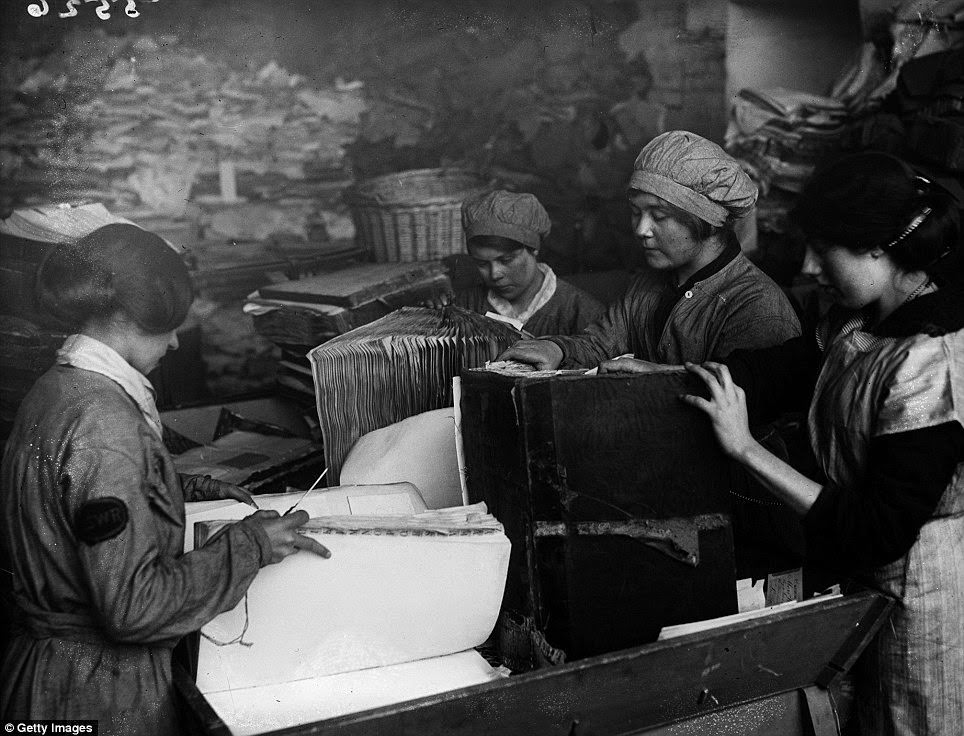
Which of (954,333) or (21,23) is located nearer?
(954,333)

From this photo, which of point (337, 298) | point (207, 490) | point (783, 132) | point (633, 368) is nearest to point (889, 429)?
point (633, 368)

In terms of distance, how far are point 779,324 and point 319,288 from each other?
5.34 feet

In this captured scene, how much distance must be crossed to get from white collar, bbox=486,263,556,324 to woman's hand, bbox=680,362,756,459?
144 centimetres

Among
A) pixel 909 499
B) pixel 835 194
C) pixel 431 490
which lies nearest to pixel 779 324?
pixel 835 194

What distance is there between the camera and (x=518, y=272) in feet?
10.9

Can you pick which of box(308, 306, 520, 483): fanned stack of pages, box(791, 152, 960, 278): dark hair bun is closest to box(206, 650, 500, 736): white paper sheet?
box(308, 306, 520, 483): fanned stack of pages

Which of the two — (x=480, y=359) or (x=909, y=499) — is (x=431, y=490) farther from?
(x=909, y=499)

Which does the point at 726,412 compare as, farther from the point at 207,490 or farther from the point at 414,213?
the point at 414,213

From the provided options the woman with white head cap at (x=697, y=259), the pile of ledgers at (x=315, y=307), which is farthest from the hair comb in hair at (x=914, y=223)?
the pile of ledgers at (x=315, y=307)

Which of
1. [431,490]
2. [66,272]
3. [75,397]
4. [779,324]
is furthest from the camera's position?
[779,324]

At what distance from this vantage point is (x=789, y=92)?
3.82m

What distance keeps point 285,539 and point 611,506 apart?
66cm

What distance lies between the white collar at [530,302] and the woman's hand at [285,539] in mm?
1628

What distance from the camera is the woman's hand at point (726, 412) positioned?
1.91 m
